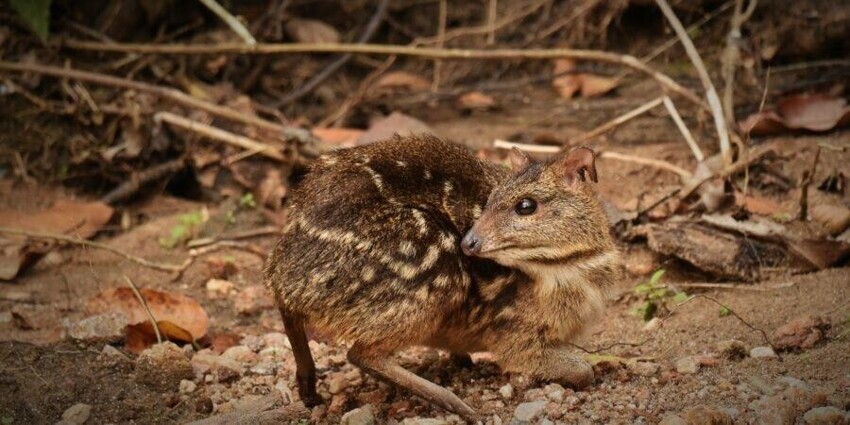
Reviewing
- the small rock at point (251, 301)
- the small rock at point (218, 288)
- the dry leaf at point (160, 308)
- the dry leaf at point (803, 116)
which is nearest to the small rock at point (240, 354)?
the dry leaf at point (160, 308)

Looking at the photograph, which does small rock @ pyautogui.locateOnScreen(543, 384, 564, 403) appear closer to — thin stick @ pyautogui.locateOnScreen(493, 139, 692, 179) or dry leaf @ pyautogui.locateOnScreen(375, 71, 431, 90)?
thin stick @ pyautogui.locateOnScreen(493, 139, 692, 179)

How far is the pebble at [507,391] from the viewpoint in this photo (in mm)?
4267

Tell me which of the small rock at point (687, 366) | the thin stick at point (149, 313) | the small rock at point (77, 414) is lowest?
the small rock at point (77, 414)

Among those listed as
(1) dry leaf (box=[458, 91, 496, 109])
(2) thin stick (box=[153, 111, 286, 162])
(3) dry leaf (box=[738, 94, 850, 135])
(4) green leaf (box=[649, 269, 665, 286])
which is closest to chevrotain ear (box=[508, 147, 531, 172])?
(4) green leaf (box=[649, 269, 665, 286])

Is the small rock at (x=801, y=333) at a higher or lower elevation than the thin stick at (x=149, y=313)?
higher

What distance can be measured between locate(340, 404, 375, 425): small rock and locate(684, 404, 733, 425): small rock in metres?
1.32

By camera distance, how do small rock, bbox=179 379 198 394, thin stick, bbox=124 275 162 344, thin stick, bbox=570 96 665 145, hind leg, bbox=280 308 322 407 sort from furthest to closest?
thin stick, bbox=570 96 665 145 → thin stick, bbox=124 275 162 344 → small rock, bbox=179 379 198 394 → hind leg, bbox=280 308 322 407

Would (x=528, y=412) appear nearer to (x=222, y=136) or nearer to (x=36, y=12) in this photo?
(x=222, y=136)

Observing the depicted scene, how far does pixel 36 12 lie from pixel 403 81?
10.2ft

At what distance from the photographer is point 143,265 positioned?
603cm

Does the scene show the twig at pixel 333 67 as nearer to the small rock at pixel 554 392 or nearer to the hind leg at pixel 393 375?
the hind leg at pixel 393 375

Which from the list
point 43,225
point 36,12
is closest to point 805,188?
point 43,225

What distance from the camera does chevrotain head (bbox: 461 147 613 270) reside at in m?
4.16

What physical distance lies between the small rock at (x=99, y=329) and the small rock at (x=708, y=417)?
2939 mm
